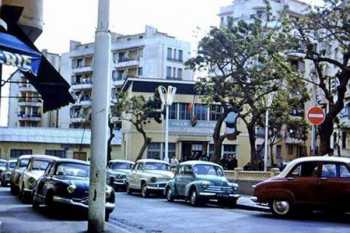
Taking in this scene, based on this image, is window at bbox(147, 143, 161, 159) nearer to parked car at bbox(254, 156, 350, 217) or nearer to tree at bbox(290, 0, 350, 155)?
tree at bbox(290, 0, 350, 155)

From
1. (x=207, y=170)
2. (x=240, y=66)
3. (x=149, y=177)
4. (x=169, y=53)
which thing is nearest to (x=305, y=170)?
(x=207, y=170)

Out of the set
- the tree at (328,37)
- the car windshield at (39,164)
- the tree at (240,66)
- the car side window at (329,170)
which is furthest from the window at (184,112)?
the car side window at (329,170)

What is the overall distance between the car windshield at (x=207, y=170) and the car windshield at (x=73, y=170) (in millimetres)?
6837

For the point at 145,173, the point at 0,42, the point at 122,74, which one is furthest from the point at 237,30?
the point at 122,74

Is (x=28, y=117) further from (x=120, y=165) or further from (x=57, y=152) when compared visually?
(x=120, y=165)

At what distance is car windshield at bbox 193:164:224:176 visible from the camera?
2407cm

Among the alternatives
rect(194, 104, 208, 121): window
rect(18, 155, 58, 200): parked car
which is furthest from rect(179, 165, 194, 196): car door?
rect(194, 104, 208, 121): window

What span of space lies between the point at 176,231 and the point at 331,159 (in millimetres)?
5626

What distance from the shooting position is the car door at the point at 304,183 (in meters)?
17.8

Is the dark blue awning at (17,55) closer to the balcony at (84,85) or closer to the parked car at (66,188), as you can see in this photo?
the parked car at (66,188)

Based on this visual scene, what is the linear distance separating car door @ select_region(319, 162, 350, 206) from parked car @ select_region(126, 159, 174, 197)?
11578mm

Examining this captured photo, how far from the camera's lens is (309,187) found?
17.8 m

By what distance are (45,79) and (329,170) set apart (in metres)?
8.18

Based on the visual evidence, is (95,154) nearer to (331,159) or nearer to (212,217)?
(212,217)
